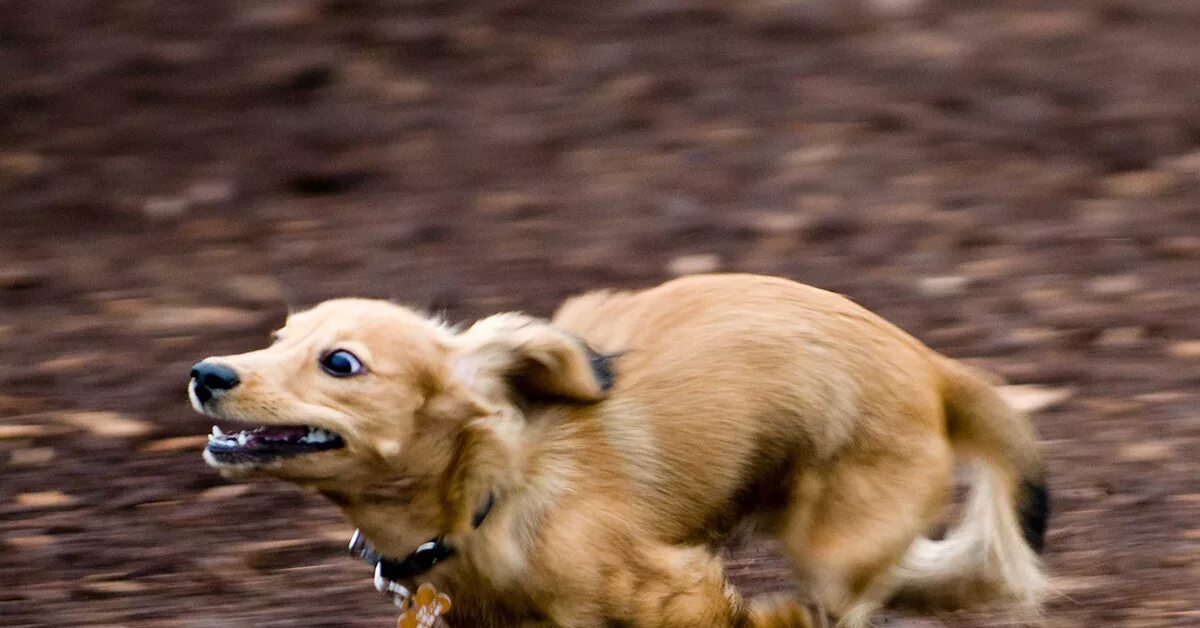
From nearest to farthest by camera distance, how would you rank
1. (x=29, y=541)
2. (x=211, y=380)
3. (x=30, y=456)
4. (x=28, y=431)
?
(x=211, y=380) → (x=29, y=541) → (x=30, y=456) → (x=28, y=431)

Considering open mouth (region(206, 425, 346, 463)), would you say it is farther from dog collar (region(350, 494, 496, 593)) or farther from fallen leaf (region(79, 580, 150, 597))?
fallen leaf (region(79, 580, 150, 597))

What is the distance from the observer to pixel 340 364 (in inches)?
153

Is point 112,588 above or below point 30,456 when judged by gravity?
below

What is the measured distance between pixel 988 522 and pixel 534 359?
1.42 meters

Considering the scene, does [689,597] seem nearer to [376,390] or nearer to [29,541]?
[376,390]

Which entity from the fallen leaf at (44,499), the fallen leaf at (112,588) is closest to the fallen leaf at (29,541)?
the fallen leaf at (44,499)

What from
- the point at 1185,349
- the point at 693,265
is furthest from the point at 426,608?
the point at 1185,349

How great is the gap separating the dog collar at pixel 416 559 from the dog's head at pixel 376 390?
139mm

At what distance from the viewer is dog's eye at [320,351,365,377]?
12.7ft

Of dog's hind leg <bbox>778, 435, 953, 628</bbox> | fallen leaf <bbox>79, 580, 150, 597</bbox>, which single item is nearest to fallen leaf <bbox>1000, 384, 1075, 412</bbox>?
dog's hind leg <bbox>778, 435, 953, 628</bbox>

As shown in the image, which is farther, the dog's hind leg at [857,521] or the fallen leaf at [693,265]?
the fallen leaf at [693,265]

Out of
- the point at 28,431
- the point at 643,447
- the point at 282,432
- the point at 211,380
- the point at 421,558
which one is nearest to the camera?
the point at 211,380

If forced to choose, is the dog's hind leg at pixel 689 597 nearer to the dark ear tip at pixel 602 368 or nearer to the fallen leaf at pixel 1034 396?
the dark ear tip at pixel 602 368

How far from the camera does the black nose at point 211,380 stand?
3.72m
